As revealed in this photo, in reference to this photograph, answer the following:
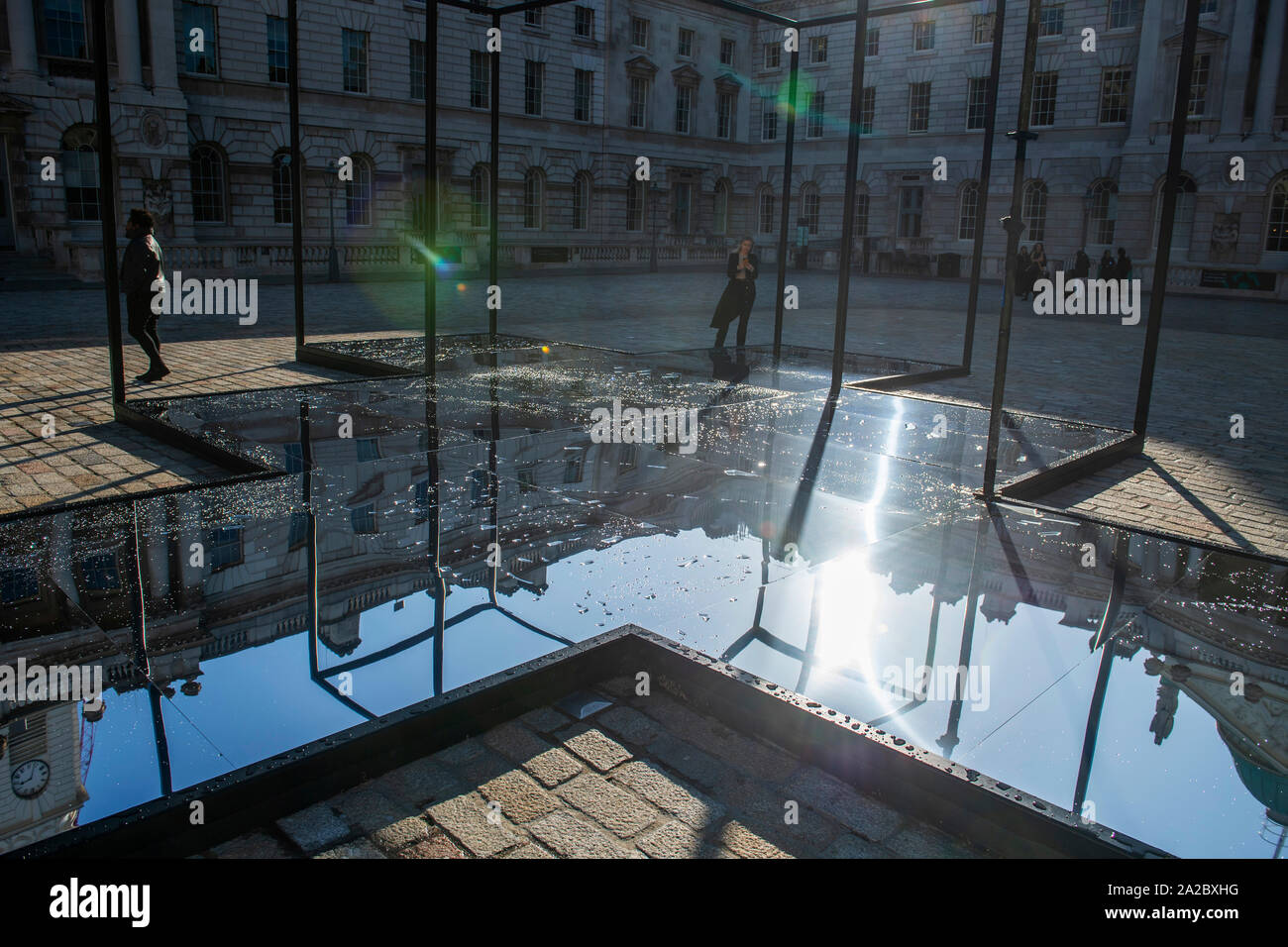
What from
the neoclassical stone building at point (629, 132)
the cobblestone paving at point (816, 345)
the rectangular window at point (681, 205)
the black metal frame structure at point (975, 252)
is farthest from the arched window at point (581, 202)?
the black metal frame structure at point (975, 252)

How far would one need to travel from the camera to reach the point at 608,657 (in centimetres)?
433

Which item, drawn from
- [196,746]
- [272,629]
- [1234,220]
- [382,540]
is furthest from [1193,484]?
[1234,220]

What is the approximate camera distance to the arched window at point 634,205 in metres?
43.8

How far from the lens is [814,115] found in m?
46.6

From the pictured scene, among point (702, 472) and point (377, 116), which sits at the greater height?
point (377, 116)

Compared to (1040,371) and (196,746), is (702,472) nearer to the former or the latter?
(196,746)

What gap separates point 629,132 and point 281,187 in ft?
53.4

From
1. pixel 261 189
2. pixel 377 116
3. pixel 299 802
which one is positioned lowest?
pixel 299 802

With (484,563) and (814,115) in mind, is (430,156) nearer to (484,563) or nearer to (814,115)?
(484,563)

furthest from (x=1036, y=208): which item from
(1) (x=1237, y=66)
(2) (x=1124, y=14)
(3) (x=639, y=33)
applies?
(3) (x=639, y=33)

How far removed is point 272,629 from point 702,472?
143 inches

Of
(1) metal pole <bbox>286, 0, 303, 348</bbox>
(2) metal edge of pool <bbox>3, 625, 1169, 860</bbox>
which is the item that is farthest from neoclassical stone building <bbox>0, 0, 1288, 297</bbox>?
(2) metal edge of pool <bbox>3, 625, 1169, 860</bbox>
